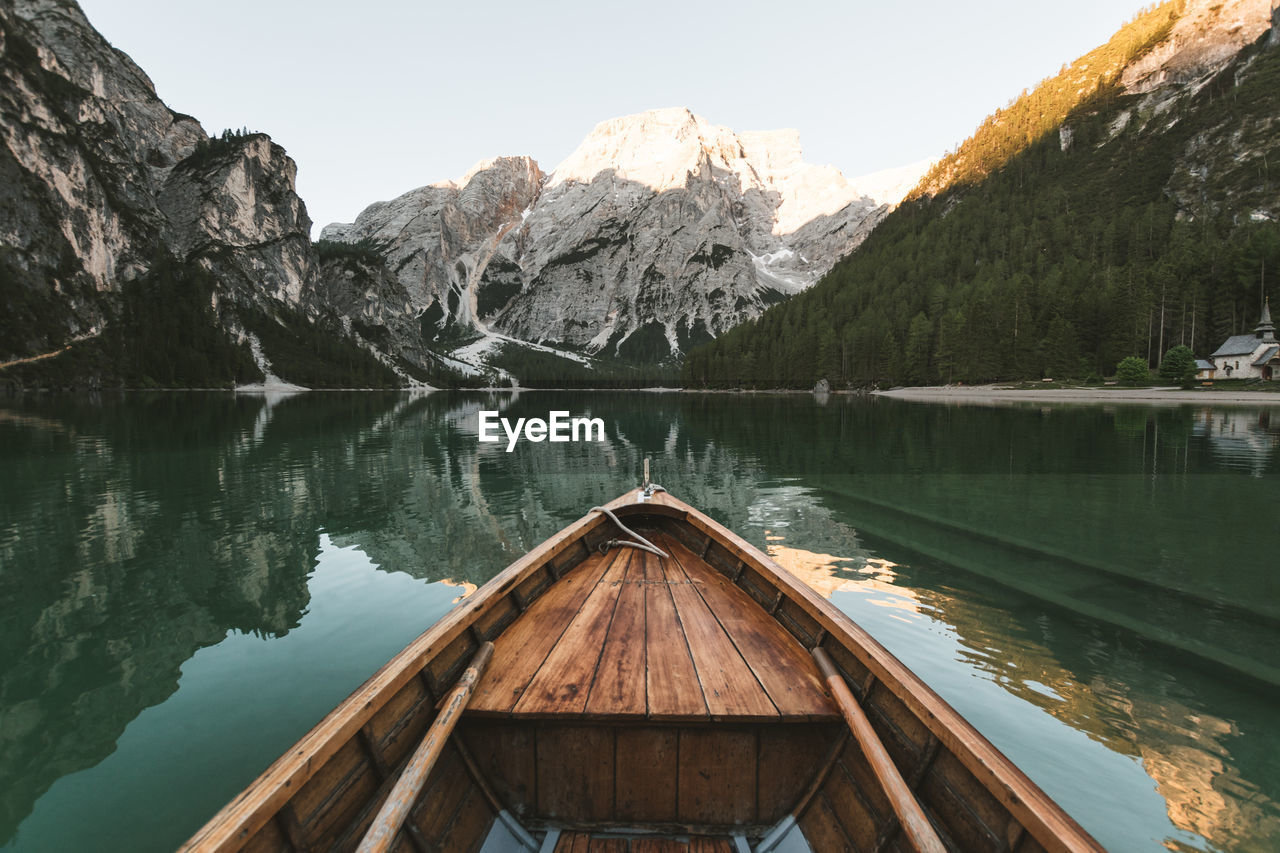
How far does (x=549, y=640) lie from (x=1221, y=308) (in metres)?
119

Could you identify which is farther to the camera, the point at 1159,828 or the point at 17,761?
the point at 17,761

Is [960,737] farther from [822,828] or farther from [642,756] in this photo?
[642,756]

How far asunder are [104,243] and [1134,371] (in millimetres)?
244671

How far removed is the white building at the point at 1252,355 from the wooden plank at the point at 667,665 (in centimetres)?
10155

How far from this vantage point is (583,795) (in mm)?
4238

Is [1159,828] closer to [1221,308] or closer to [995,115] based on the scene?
[1221,308]

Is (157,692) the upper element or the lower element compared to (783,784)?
lower

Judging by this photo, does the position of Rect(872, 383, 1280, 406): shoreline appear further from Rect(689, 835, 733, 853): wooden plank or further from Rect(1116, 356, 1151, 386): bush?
Rect(689, 835, 733, 853): wooden plank

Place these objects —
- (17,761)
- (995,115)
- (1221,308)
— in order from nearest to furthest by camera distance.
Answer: (17,761)
(1221,308)
(995,115)

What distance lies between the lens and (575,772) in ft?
14.1

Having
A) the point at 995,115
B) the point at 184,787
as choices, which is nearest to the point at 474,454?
the point at 184,787

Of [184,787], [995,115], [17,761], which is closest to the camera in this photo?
[184,787]

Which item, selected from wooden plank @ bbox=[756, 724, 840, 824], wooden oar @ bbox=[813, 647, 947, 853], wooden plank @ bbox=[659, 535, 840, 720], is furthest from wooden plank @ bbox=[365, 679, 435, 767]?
wooden oar @ bbox=[813, 647, 947, 853]

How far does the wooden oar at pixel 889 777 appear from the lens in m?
2.83
